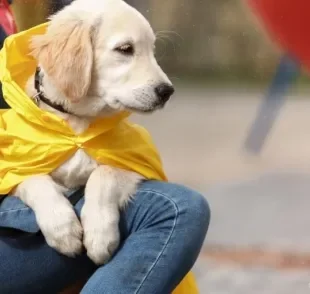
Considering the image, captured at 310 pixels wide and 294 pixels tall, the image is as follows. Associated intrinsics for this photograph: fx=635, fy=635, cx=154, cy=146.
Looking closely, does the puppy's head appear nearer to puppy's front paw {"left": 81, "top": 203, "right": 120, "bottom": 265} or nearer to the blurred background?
puppy's front paw {"left": 81, "top": 203, "right": 120, "bottom": 265}

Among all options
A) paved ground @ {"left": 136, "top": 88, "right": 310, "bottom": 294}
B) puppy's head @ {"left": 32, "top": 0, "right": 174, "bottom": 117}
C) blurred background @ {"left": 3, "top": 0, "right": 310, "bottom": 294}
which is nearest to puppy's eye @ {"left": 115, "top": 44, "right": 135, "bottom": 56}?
puppy's head @ {"left": 32, "top": 0, "right": 174, "bottom": 117}

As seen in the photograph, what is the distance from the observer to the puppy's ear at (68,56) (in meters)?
0.96

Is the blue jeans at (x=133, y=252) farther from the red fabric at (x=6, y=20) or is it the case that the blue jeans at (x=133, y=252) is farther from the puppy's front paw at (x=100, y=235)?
the red fabric at (x=6, y=20)

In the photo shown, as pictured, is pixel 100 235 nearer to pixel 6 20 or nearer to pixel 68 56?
pixel 68 56

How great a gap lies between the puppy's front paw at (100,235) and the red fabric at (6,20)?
0.46m

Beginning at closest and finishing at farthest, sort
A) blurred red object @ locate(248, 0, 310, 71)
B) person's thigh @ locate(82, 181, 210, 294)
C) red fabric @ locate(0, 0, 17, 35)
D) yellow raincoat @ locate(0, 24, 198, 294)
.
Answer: person's thigh @ locate(82, 181, 210, 294), yellow raincoat @ locate(0, 24, 198, 294), red fabric @ locate(0, 0, 17, 35), blurred red object @ locate(248, 0, 310, 71)

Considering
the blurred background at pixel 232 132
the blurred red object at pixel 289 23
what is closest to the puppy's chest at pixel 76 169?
the blurred background at pixel 232 132

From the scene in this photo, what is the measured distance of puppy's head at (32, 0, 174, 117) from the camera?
97 centimetres

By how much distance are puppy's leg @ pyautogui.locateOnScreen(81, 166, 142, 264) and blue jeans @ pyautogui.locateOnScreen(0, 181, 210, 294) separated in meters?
0.02

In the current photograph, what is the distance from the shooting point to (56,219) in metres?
Answer: 0.87

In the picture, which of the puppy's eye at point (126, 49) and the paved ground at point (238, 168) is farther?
the paved ground at point (238, 168)

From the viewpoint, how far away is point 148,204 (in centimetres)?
90

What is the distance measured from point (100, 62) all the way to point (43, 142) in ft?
0.52

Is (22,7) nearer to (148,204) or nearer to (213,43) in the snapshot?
(213,43)
